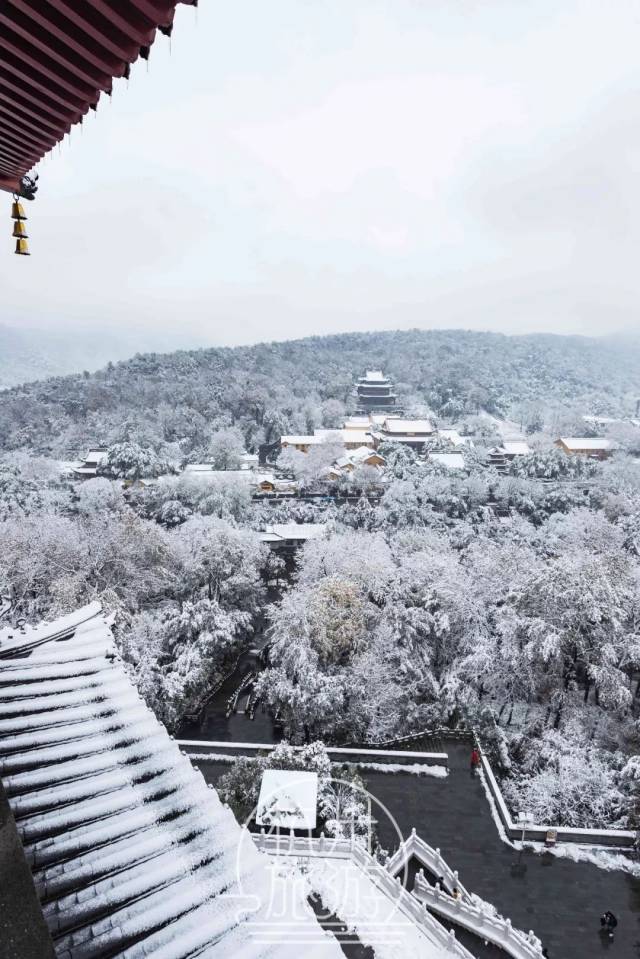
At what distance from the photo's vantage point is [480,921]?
10438 millimetres

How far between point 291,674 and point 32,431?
160 ft

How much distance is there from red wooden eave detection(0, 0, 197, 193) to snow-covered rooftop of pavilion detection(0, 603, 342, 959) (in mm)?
5042

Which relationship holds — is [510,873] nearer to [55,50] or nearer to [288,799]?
[288,799]

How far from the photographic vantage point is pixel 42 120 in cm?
406

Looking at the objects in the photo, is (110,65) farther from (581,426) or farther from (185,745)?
(581,426)

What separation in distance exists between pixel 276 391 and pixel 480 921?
65202mm

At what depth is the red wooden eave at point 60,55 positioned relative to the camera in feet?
9.82

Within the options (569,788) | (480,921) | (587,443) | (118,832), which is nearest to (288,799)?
(480,921)

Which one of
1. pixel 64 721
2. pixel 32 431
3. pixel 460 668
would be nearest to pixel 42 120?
pixel 64 721

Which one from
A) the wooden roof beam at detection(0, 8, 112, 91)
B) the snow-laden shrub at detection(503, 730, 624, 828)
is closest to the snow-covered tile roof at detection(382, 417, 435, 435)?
the snow-laden shrub at detection(503, 730, 624, 828)

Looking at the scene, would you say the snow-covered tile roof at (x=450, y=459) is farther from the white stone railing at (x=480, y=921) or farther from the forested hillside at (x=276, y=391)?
the white stone railing at (x=480, y=921)

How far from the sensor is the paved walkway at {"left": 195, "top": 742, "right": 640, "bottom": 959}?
10750mm

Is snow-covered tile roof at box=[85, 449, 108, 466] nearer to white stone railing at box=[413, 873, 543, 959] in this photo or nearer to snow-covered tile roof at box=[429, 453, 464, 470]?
snow-covered tile roof at box=[429, 453, 464, 470]

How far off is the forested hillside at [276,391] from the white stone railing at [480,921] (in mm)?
41098
